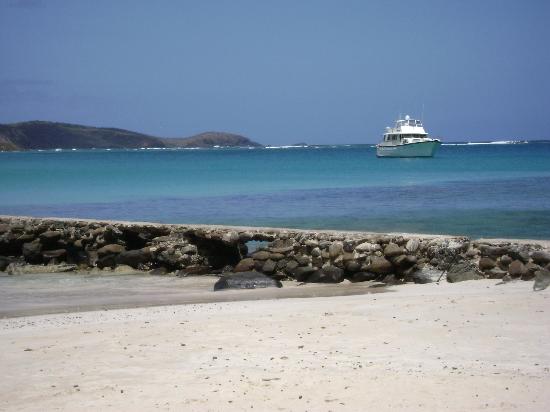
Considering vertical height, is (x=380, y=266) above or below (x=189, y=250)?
above

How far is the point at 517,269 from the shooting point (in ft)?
35.0

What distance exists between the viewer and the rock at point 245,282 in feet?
39.5

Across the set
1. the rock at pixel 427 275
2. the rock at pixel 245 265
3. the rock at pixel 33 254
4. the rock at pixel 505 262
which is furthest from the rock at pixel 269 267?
the rock at pixel 33 254

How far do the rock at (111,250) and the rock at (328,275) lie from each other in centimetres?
435

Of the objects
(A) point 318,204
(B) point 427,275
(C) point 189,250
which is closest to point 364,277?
(B) point 427,275

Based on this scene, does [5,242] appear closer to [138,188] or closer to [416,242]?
[416,242]

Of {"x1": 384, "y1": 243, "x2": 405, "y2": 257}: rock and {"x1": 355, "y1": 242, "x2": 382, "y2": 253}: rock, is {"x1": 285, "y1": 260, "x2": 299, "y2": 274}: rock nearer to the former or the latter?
{"x1": 355, "y1": 242, "x2": 382, "y2": 253}: rock

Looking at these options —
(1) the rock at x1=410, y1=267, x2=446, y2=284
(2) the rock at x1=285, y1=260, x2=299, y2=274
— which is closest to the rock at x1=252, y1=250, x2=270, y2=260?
(2) the rock at x1=285, y1=260, x2=299, y2=274

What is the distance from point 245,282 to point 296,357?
530cm

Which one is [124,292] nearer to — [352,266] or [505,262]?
[352,266]

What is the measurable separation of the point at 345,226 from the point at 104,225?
705cm

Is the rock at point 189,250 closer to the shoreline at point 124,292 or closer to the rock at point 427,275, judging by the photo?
the shoreline at point 124,292

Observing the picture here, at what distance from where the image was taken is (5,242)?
55.3 ft

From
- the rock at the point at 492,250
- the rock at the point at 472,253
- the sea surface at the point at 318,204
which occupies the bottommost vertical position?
the sea surface at the point at 318,204
